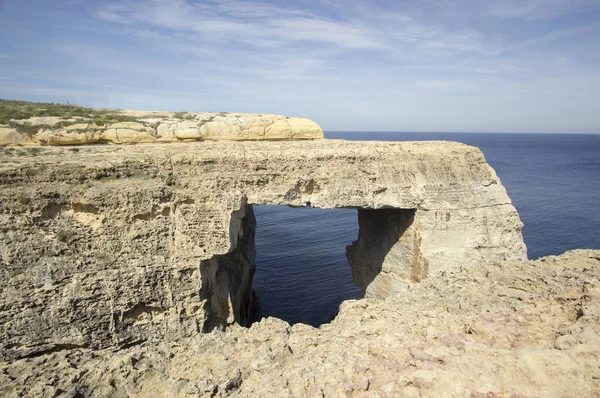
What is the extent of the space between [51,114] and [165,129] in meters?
5.04

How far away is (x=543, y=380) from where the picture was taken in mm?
5453

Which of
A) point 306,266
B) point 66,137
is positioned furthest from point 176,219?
point 306,266

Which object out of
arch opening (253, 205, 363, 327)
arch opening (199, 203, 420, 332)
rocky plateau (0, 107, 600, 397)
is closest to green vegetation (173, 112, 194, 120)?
rocky plateau (0, 107, 600, 397)

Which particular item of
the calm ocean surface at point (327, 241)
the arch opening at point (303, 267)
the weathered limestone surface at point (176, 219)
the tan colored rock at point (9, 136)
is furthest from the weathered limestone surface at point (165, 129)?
the calm ocean surface at point (327, 241)

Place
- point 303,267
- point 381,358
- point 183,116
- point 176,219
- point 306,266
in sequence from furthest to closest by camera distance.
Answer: point 306,266
point 303,267
point 183,116
point 176,219
point 381,358

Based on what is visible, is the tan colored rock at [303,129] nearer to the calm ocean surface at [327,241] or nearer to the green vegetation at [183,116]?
the green vegetation at [183,116]

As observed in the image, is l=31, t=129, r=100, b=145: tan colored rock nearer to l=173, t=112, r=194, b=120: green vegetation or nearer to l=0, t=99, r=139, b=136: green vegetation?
l=0, t=99, r=139, b=136: green vegetation

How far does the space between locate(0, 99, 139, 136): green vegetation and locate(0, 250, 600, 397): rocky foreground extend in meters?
10.8

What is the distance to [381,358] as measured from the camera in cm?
652

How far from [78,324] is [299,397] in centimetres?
833

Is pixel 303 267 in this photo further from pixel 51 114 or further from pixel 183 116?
pixel 51 114

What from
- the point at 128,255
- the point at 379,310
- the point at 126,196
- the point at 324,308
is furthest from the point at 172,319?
the point at 324,308

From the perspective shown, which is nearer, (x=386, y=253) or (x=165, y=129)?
(x=165, y=129)

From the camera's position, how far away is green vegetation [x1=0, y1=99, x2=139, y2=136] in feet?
48.2
